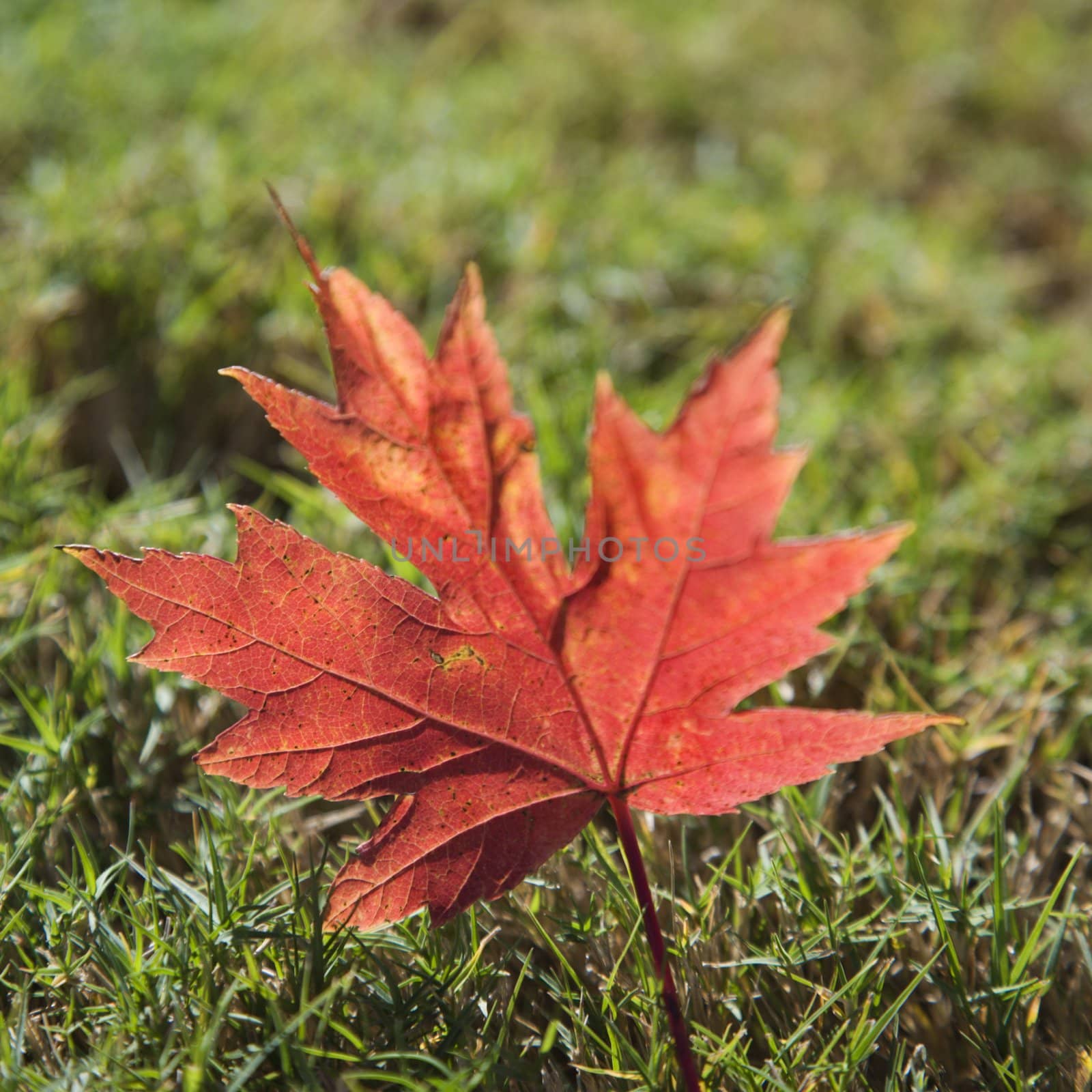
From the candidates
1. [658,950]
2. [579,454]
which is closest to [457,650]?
[658,950]

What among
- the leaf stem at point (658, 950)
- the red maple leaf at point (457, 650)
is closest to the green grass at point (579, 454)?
the leaf stem at point (658, 950)

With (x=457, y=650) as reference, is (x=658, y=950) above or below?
below

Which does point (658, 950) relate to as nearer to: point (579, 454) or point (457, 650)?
point (457, 650)

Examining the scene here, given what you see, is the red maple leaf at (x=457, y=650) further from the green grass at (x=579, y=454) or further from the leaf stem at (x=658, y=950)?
the green grass at (x=579, y=454)

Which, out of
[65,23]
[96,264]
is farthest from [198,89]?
[96,264]

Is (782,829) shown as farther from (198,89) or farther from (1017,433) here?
(198,89)

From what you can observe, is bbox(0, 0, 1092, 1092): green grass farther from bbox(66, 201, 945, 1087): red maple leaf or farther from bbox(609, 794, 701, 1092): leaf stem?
bbox(66, 201, 945, 1087): red maple leaf
